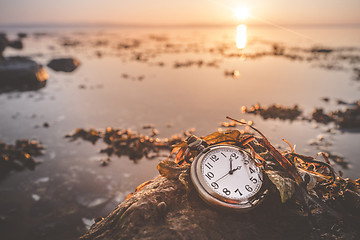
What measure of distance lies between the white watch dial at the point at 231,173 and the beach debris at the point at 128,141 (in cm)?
354


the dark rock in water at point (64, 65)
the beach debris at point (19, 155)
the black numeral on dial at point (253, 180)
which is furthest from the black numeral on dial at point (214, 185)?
the dark rock in water at point (64, 65)

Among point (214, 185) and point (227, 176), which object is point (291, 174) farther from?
point (214, 185)

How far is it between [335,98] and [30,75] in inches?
619

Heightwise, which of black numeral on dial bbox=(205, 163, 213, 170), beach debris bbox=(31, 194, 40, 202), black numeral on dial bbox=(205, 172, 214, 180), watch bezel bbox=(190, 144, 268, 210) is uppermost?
black numeral on dial bbox=(205, 163, 213, 170)

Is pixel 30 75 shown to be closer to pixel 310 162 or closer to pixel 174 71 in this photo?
pixel 174 71

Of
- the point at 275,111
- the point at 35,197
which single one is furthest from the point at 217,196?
the point at 275,111

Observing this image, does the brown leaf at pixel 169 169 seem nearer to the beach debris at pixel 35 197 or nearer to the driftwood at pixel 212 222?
the driftwood at pixel 212 222

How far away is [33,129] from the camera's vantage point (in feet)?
21.9

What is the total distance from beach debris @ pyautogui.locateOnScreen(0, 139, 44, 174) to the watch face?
15.6 feet

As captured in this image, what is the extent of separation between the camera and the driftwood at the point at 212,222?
5.80 ft

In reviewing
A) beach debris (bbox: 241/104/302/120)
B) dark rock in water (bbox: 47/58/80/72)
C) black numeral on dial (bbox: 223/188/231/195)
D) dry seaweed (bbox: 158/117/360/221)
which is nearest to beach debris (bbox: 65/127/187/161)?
dry seaweed (bbox: 158/117/360/221)

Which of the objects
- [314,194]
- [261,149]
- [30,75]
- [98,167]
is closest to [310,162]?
[314,194]

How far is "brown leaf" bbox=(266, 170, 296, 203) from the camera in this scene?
175cm

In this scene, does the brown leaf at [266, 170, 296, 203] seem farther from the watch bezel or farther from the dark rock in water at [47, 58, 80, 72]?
the dark rock in water at [47, 58, 80, 72]
